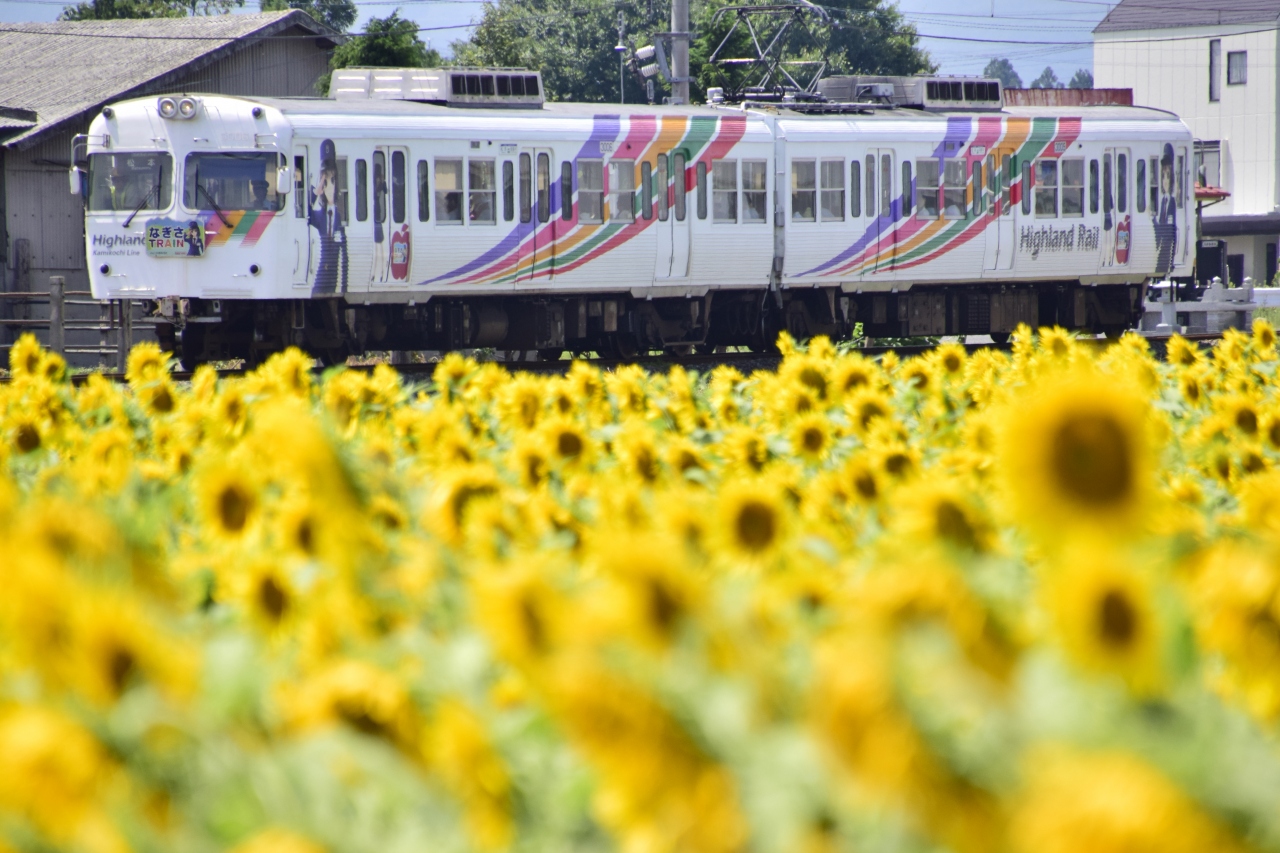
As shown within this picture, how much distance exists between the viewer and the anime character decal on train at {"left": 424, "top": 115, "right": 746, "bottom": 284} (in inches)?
765

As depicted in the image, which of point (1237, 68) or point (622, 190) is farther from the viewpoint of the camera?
point (1237, 68)

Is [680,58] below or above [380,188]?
above

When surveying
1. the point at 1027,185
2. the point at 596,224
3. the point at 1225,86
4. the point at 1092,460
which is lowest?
the point at 1092,460

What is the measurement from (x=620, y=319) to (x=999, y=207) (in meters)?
5.39

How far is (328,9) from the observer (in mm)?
82750

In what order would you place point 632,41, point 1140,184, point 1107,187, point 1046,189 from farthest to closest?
1. point 632,41
2. point 1140,184
3. point 1107,187
4. point 1046,189

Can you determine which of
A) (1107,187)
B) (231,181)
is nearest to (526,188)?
(231,181)

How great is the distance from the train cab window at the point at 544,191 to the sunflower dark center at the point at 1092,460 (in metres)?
17.7

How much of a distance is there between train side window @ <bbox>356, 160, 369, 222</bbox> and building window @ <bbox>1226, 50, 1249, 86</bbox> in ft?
160

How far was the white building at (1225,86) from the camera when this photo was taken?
58.6 m

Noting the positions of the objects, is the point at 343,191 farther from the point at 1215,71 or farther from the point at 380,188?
the point at 1215,71

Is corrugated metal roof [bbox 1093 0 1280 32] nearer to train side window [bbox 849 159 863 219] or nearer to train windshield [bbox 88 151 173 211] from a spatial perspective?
train side window [bbox 849 159 863 219]

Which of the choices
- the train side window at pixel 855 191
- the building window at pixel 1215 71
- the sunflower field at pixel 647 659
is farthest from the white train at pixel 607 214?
the building window at pixel 1215 71

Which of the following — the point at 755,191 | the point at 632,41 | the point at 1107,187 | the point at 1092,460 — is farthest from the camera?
the point at 632,41
